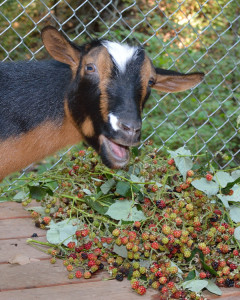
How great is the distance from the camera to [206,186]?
12.3 feet

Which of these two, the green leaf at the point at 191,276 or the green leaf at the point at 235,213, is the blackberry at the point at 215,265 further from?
the green leaf at the point at 235,213

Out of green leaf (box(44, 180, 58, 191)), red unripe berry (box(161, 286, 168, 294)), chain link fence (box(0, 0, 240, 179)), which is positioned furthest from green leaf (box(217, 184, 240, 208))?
chain link fence (box(0, 0, 240, 179))

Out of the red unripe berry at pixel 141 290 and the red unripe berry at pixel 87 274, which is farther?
the red unripe berry at pixel 87 274

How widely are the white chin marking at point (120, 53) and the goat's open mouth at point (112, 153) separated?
1.46 ft

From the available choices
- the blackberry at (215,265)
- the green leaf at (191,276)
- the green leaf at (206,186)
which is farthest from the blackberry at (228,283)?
the green leaf at (206,186)

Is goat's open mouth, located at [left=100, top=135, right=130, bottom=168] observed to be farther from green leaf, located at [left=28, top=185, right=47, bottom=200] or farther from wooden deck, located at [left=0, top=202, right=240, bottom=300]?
green leaf, located at [left=28, top=185, right=47, bottom=200]

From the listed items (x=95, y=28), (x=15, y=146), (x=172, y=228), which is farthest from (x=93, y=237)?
(x=95, y=28)

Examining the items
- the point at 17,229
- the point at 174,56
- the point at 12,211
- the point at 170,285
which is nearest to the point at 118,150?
the point at 170,285

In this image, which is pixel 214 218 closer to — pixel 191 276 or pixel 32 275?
pixel 191 276

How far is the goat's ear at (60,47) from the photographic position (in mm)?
3350

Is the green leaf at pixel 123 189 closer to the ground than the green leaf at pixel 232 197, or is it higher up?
higher up

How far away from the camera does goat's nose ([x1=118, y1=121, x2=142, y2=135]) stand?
305 cm

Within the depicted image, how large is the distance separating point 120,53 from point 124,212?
3.56 ft

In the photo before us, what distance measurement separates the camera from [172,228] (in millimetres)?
3561
